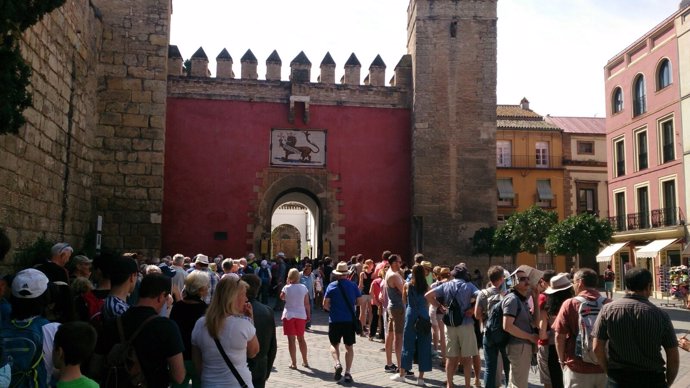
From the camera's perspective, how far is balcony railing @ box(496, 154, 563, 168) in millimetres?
31344

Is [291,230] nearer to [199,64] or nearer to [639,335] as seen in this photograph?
[199,64]

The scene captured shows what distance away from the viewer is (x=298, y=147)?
58.6 ft

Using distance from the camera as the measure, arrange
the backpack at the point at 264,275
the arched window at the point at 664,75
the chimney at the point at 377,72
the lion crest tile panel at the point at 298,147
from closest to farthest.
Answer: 1. the backpack at the point at 264,275
2. the lion crest tile panel at the point at 298,147
3. the chimney at the point at 377,72
4. the arched window at the point at 664,75

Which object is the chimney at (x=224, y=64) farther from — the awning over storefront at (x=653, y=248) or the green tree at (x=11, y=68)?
the awning over storefront at (x=653, y=248)

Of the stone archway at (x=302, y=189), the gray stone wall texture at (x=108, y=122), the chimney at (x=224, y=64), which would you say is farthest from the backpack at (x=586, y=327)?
the chimney at (x=224, y=64)

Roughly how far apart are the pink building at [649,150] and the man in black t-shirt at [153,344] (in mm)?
20892

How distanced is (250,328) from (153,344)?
0.61 metres

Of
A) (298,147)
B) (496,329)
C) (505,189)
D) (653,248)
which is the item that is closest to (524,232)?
(653,248)

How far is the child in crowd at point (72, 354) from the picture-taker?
108 inches

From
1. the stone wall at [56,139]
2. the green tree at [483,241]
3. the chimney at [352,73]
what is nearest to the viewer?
the stone wall at [56,139]

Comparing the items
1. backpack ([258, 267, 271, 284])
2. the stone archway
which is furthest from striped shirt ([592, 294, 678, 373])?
the stone archway

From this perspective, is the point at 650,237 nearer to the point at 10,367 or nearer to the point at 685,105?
the point at 685,105

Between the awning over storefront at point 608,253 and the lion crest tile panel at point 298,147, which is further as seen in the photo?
the awning over storefront at point 608,253

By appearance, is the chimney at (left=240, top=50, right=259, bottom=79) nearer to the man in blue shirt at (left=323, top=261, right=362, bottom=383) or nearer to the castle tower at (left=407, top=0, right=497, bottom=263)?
the castle tower at (left=407, top=0, right=497, bottom=263)
